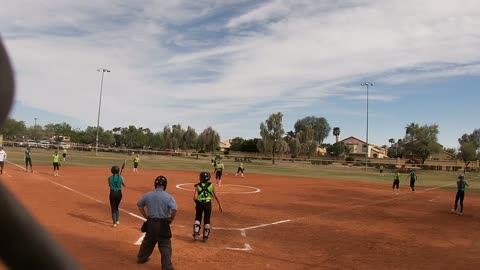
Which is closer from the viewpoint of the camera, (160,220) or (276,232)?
(160,220)

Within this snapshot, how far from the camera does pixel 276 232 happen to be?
13984mm

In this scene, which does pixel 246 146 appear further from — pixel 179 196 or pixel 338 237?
pixel 338 237

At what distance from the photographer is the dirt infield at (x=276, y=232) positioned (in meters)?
10.4

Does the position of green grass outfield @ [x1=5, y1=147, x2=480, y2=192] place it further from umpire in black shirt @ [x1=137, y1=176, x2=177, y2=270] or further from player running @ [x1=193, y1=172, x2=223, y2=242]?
umpire in black shirt @ [x1=137, y1=176, x2=177, y2=270]

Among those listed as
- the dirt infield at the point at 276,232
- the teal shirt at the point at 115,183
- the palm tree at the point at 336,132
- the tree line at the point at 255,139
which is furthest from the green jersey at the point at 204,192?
the palm tree at the point at 336,132

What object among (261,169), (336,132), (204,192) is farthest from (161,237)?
(336,132)

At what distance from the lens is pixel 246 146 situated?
11044 centimetres

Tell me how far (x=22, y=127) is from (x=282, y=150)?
77860mm

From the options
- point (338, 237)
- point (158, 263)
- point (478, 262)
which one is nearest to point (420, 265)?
point (478, 262)

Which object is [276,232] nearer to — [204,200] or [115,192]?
[204,200]

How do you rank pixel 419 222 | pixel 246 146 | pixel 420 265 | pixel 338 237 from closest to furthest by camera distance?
pixel 420 265
pixel 338 237
pixel 419 222
pixel 246 146

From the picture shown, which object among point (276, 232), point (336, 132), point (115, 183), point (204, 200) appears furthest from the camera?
point (336, 132)

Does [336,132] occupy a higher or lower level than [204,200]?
higher

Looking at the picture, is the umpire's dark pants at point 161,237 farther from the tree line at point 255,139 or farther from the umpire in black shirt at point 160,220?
the tree line at point 255,139
